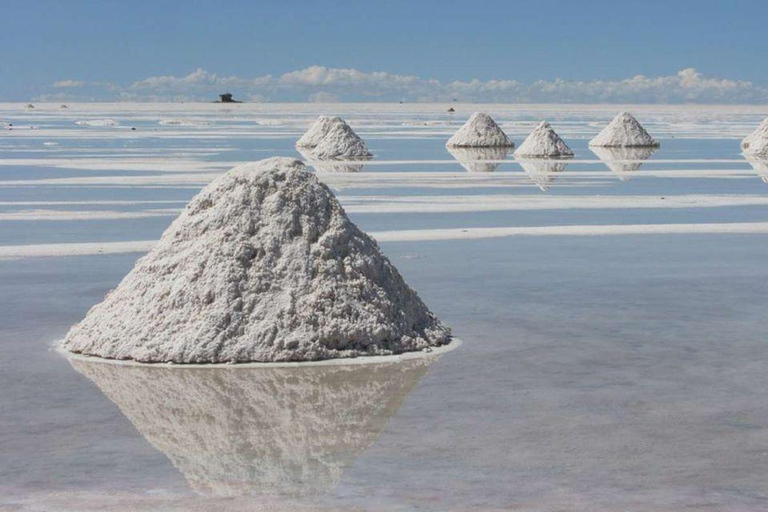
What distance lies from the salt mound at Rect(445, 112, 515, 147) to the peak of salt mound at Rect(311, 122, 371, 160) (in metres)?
6.67

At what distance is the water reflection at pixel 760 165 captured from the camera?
28.4 metres

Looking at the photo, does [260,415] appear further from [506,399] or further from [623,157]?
[623,157]

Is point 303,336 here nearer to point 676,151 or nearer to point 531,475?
point 531,475

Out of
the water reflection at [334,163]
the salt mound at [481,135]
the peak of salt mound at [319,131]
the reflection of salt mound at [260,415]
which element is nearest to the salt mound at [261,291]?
the reflection of salt mound at [260,415]

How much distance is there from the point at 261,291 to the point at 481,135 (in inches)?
1311

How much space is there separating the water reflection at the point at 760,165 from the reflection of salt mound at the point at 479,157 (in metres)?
5.92

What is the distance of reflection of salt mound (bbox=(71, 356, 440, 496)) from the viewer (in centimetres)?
590

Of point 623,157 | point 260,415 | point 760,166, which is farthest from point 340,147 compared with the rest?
point 260,415

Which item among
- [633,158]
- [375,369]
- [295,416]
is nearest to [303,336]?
[375,369]

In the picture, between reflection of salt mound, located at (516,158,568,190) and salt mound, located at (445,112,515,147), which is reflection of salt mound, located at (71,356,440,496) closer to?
reflection of salt mound, located at (516,158,568,190)

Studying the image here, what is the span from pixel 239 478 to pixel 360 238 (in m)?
3.65

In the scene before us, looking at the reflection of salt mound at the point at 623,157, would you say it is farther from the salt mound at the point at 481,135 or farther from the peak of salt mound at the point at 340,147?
the peak of salt mound at the point at 340,147

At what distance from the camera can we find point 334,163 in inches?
1292

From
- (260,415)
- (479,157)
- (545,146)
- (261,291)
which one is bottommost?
(479,157)
